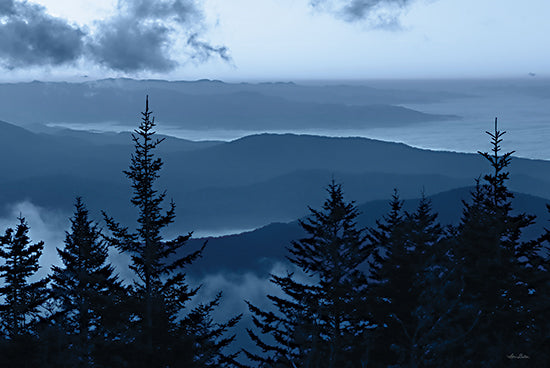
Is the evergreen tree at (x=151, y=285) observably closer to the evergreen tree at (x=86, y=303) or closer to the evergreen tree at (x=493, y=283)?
the evergreen tree at (x=86, y=303)

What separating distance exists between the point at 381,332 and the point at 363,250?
23.8 feet

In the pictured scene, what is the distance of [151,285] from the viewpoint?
22.5 m

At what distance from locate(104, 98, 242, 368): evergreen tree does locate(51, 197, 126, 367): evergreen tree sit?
2.29 ft

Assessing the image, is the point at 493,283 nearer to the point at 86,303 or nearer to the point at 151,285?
the point at 151,285

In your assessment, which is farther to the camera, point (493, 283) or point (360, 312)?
point (360, 312)

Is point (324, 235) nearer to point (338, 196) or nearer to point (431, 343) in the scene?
point (338, 196)

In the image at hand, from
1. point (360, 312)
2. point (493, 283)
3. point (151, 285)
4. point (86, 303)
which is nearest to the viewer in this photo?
point (493, 283)

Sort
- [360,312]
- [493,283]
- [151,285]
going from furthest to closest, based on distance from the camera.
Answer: [151,285]
[360,312]
[493,283]

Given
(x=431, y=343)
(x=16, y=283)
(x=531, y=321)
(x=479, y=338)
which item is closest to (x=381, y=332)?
(x=479, y=338)

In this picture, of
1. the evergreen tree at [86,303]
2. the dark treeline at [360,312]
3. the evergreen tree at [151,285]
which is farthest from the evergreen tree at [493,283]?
the evergreen tree at [86,303]

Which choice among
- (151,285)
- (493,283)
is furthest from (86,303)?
(493,283)

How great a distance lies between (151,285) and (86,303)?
255 cm

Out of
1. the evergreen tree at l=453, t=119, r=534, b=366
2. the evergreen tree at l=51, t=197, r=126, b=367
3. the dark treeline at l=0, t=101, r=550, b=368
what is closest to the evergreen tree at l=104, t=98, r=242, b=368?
the dark treeline at l=0, t=101, r=550, b=368

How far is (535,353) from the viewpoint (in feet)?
44.4
